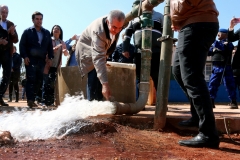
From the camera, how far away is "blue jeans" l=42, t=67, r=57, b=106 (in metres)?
6.67

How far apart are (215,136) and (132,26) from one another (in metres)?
3.29

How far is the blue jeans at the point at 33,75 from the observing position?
6172 mm

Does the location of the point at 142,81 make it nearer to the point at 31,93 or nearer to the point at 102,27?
the point at 102,27

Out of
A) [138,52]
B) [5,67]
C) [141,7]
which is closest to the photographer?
[141,7]

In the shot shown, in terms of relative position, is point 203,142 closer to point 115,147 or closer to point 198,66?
point 198,66

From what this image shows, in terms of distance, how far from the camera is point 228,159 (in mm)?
2414

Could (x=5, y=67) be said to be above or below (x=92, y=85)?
above

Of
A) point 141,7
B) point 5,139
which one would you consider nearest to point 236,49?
point 141,7

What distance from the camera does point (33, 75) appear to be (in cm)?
622

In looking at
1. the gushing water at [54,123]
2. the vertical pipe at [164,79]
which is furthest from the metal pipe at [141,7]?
the gushing water at [54,123]

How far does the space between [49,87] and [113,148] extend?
451 centimetres

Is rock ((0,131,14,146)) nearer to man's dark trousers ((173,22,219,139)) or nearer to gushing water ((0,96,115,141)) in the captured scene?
gushing water ((0,96,115,141))

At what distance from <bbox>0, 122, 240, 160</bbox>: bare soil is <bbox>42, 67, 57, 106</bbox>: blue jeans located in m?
3.58

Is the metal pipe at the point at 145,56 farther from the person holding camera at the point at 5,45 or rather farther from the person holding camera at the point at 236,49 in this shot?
the person holding camera at the point at 5,45
